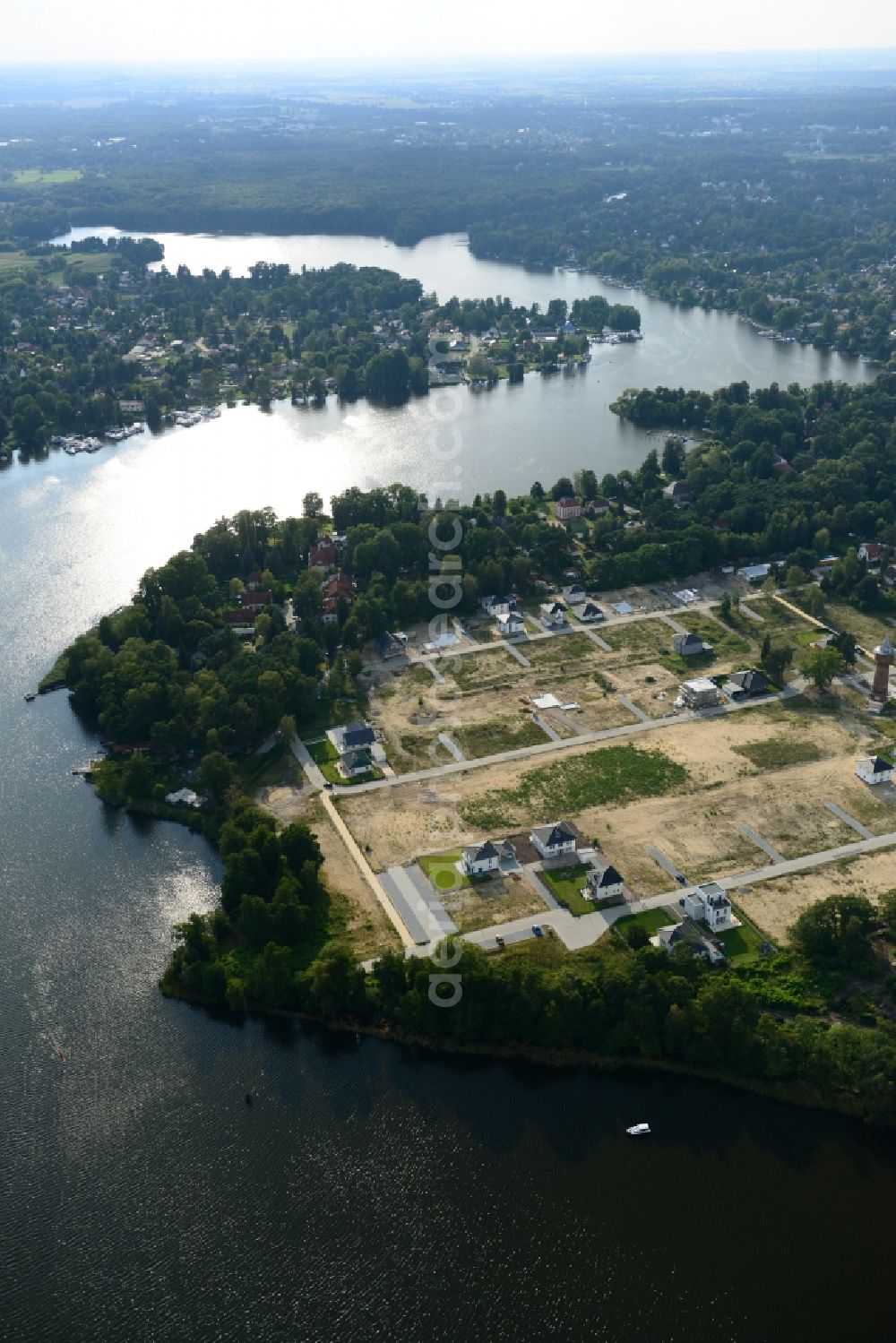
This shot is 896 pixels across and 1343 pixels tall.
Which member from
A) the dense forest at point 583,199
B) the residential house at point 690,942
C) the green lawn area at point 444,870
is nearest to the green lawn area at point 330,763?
the green lawn area at point 444,870

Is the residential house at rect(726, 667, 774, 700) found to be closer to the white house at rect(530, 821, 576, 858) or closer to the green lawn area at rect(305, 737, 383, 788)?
the white house at rect(530, 821, 576, 858)

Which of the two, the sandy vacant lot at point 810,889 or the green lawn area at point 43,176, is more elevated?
the green lawn area at point 43,176

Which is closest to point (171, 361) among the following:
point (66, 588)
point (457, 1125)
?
point (66, 588)

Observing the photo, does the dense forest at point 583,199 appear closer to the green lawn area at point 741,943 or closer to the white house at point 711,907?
the white house at point 711,907

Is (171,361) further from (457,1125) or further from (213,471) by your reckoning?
(457,1125)

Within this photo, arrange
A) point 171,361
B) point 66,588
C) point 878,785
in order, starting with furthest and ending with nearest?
1. point 171,361
2. point 66,588
3. point 878,785
